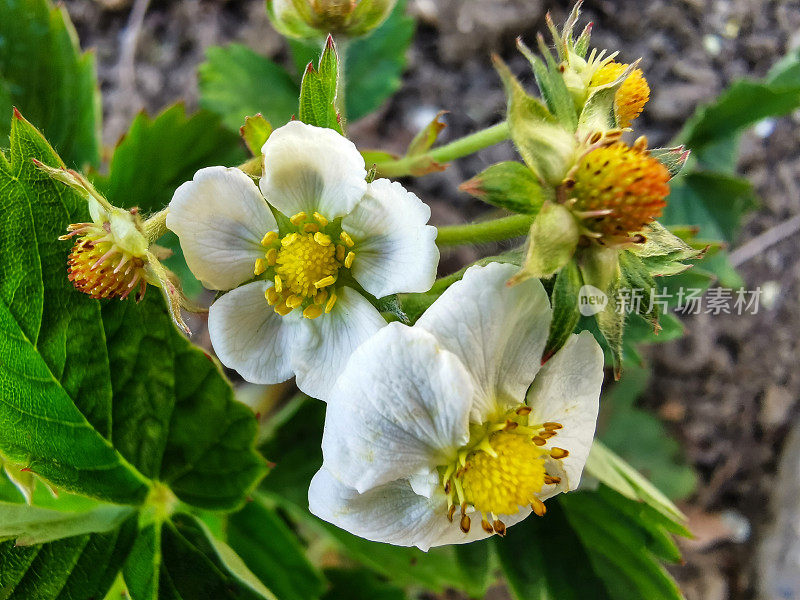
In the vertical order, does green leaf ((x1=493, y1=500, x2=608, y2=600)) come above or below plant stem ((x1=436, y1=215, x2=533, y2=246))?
below

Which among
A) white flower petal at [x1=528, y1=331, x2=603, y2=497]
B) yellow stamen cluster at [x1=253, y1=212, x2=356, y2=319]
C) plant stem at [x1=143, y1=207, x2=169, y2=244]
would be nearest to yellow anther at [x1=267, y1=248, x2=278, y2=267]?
yellow stamen cluster at [x1=253, y1=212, x2=356, y2=319]

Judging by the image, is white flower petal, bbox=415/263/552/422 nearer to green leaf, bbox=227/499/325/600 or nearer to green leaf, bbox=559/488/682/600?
green leaf, bbox=559/488/682/600

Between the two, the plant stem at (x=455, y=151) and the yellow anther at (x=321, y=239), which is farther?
the plant stem at (x=455, y=151)

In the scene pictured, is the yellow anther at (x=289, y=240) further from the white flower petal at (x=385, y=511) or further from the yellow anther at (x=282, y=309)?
the white flower petal at (x=385, y=511)

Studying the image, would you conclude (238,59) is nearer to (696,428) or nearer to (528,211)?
→ (528,211)

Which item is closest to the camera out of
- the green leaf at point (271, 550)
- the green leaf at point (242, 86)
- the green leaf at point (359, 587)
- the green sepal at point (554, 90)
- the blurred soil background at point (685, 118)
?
the green sepal at point (554, 90)

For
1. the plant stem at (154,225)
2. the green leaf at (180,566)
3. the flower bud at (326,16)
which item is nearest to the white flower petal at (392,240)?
the plant stem at (154,225)

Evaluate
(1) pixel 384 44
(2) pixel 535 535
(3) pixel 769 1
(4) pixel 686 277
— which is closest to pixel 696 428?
(4) pixel 686 277
